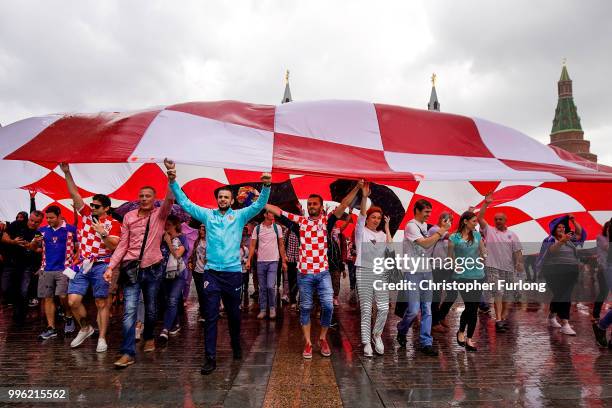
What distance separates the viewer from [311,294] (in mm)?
4598

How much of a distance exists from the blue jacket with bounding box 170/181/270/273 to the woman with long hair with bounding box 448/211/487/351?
2.54m

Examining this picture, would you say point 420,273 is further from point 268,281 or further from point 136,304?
point 136,304

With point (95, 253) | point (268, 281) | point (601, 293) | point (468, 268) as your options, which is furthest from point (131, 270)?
point (601, 293)

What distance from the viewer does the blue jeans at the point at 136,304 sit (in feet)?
13.8

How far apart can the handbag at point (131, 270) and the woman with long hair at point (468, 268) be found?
145 inches

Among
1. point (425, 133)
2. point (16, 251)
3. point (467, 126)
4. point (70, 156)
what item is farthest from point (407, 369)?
point (16, 251)

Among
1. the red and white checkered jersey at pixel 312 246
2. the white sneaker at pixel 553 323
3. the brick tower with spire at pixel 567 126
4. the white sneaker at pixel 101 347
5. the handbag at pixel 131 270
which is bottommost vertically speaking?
the white sneaker at pixel 553 323

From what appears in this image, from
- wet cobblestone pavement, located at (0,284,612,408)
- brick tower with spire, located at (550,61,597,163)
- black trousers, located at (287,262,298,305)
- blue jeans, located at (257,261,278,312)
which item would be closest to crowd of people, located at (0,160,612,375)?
wet cobblestone pavement, located at (0,284,612,408)

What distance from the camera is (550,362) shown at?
14.5 ft

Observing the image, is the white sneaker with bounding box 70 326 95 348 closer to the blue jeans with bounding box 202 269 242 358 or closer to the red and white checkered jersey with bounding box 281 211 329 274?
the blue jeans with bounding box 202 269 242 358

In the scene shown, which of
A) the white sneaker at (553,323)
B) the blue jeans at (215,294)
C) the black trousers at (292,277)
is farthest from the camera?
the black trousers at (292,277)

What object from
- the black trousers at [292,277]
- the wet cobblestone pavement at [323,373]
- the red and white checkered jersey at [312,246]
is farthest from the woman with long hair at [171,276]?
the black trousers at [292,277]

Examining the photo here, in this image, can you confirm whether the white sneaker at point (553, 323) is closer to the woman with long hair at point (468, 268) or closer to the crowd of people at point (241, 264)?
the crowd of people at point (241, 264)

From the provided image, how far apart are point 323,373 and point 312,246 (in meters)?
1.35
